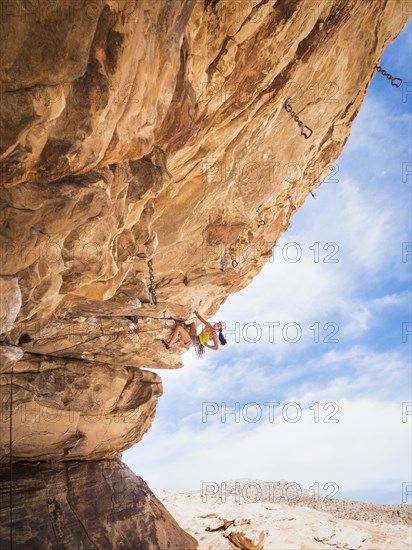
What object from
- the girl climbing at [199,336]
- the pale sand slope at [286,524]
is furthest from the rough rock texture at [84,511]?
the girl climbing at [199,336]

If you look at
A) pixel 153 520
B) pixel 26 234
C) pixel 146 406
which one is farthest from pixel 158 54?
pixel 153 520

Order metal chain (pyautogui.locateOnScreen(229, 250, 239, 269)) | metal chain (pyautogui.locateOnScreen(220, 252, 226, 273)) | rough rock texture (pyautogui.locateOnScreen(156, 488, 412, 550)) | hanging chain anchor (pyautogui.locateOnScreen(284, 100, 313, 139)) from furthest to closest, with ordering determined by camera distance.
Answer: rough rock texture (pyautogui.locateOnScreen(156, 488, 412, 550)) < metal chain (pyautogui.locateOnScreen(229, 250, 239, 269)) < metal chain (pyautogui.locateOnScreen(220, 252, 226, 273)) < hanging chain anchor (pyautogui.locateOnScreen(284, 100, 313, 139))

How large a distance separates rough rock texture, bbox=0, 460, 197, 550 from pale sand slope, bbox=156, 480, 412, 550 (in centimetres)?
311

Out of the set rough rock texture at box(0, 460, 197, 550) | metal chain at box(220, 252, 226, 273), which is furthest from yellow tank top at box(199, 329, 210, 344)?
rough rock texture at box(0, 460, 197, 550)

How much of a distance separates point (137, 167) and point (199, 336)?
6.30 metres

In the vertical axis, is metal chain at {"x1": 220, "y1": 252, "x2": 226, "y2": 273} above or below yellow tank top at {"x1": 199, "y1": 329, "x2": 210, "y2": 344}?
above

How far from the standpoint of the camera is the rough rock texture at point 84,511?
9703 mm

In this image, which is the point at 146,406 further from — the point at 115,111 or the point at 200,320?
the point at 115,111

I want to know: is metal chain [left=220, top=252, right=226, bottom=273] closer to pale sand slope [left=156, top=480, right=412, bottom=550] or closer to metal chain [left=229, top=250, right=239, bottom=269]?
metal chain [left=229, top=250, right=239, bottom=269]

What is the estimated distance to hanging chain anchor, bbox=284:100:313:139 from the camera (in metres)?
8.29

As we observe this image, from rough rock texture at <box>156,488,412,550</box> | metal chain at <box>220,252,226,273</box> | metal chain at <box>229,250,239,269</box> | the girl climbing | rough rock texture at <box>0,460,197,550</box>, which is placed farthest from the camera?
rough rock texture at <box>156,488,412,550</box>

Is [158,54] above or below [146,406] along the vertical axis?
above

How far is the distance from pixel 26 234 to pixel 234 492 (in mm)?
18819

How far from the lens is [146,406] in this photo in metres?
11.9
